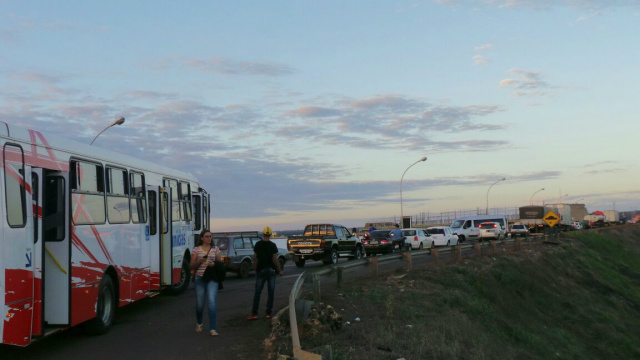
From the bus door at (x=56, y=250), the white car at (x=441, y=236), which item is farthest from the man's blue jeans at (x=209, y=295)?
the white car at (x=441, y=236)

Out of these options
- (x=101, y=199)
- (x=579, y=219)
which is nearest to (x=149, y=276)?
(x=101, y=199)

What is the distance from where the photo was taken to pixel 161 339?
11367mm

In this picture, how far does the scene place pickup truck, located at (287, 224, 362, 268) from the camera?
29.1 metres

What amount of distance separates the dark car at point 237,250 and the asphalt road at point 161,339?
7.38 metres

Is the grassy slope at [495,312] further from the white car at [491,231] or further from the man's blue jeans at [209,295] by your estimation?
the white car at [491,231]

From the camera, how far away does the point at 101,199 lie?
39.3 ft

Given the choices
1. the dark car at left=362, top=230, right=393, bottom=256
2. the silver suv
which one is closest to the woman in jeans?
the dark car at left=362, top=230, right=393, bottom=256

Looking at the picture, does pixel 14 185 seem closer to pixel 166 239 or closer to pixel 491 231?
pixel 166 239

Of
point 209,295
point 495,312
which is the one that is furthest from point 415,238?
point 209,295

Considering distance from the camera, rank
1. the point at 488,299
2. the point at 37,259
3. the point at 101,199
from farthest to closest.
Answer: the point at 488,299, the point at 101,199, the point at 37,259

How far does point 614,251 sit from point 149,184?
5517 centimetres

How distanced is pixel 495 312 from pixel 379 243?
18448mm

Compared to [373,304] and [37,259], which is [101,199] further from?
[373,304]

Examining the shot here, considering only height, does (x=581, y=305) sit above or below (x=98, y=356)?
below
